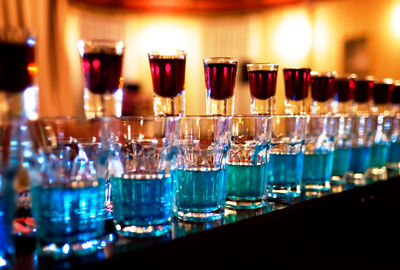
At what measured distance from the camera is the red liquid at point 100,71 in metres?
0.98

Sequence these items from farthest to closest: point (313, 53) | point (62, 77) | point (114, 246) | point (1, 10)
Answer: point (313, 53) → point (62, 77) → point (1, 10) → point (114, 246)

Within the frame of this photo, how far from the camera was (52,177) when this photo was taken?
0.89 metres

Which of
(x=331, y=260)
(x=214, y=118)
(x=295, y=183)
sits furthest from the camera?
(x=331, y=260)

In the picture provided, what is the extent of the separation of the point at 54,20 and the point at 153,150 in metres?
5.70

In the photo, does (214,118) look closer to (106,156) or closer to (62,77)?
(106,156)

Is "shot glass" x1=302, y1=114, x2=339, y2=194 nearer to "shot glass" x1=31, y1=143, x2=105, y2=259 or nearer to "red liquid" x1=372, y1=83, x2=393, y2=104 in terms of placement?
"red liquid" x1=372, y1=83, x2=393, y2=104

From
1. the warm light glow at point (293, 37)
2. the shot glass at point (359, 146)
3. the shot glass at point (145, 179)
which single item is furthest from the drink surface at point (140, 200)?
the warm light glow at point (293, 37)

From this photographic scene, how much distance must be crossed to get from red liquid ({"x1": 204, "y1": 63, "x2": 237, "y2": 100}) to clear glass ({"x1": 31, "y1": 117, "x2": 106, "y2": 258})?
16.0 inches

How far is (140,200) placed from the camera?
101cm

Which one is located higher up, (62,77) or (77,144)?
(62,77)

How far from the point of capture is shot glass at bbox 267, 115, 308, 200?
56.0 inches

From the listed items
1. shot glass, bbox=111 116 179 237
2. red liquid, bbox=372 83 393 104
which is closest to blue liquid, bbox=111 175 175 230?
shot glass, bbox=111 116 179 237

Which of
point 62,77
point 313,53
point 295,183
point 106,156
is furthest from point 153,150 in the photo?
point 313,53

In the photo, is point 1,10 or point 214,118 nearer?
point 214,118
